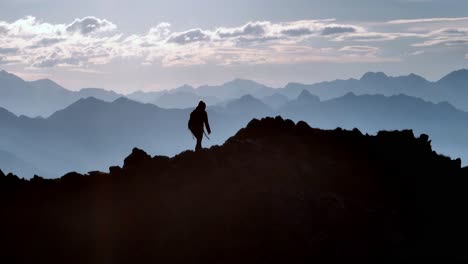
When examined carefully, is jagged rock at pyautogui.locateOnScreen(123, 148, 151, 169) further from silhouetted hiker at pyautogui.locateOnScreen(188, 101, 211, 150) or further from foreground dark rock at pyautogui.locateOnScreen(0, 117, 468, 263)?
silhouetted hiker at pyautogui.locateOnScreen(188, 101, 211, 150)

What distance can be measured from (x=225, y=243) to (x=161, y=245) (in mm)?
3278

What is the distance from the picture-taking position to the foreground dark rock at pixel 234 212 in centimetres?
2406

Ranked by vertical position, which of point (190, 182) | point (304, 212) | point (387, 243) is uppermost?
point (190, 182)

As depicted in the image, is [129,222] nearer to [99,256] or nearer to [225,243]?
[99,256]

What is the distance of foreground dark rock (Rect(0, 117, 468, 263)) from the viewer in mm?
24062

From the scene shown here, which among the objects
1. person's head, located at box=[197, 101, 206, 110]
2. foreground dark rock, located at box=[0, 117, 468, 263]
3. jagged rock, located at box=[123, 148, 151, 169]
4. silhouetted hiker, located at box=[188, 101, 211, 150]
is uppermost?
person's head, located at box=[197, 101, 206, 110]

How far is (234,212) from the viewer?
25.7m

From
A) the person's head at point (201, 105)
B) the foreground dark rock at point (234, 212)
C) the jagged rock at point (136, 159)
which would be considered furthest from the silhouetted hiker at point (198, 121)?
the jagged rock at point (136, 159)

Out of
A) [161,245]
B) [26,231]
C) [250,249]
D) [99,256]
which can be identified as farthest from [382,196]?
[26,231]

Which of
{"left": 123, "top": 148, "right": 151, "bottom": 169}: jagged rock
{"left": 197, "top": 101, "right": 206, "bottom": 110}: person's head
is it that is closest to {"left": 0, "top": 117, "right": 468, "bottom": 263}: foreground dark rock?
{"left": 123, "top": 148, "right": 151, "bottom": 169}: jagged rock

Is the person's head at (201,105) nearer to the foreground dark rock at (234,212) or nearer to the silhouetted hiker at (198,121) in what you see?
the silhouetted hiker at (198,121)

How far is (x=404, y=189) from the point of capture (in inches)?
1286

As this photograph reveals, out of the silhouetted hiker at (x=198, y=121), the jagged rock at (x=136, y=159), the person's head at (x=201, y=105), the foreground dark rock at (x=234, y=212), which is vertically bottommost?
the foreground dark rock at (x=234, y=212)

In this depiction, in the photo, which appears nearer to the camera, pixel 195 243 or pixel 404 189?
pixel 195 243
